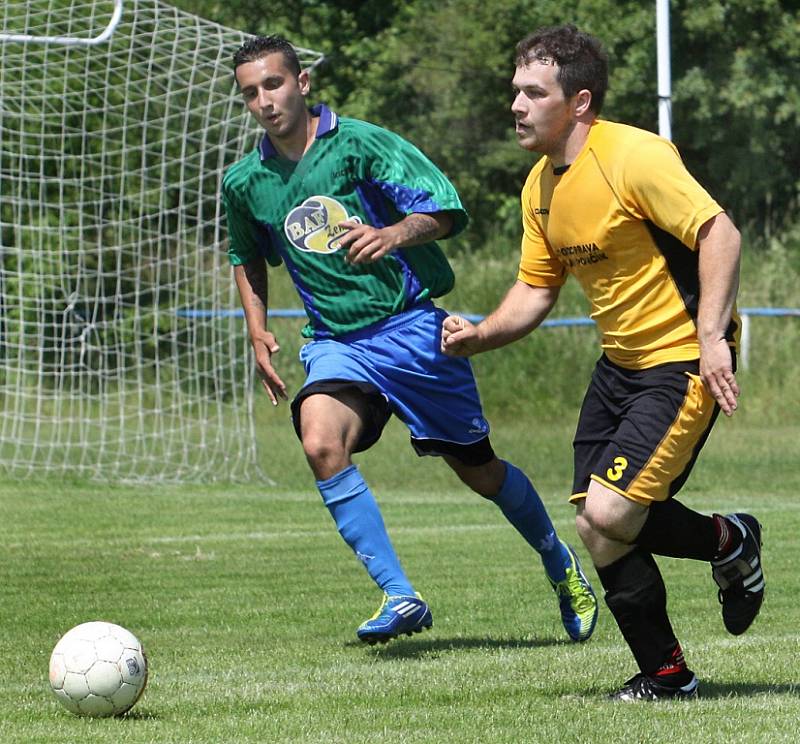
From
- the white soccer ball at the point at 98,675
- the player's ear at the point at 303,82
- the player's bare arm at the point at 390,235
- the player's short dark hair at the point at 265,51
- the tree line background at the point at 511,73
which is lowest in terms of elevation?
the tree line background at the point at 511,73

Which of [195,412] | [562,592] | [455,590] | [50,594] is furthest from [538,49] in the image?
[195,412]

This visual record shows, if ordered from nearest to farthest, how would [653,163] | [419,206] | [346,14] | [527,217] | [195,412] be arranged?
1. [653,163]
2. [527,217]
3. [419,206]
4. [195,412]
5. [346,14]

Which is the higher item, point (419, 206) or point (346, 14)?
point (419, 206)

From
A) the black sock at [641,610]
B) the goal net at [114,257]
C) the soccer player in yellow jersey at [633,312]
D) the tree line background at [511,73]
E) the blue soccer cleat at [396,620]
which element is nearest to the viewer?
the soccer player in yellow jersey at [633,312]

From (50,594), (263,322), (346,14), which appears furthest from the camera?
(346,14)

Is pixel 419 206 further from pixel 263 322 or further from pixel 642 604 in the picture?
pixel 642 604

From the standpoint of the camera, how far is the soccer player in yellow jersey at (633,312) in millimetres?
4930

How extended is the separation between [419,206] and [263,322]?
933 millimetres

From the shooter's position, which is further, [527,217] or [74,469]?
[74,469]

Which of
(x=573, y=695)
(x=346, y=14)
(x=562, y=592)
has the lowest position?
(x=346, y=14)

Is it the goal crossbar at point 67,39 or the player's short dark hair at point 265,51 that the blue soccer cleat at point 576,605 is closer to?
the player's short dark hair at point 265,51

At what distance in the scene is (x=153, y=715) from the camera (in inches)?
195

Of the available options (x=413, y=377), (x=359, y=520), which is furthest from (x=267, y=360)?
(x=359, y=520)

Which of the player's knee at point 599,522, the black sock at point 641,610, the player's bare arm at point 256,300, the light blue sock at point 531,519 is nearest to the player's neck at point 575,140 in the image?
the player's knee at point 599,522
